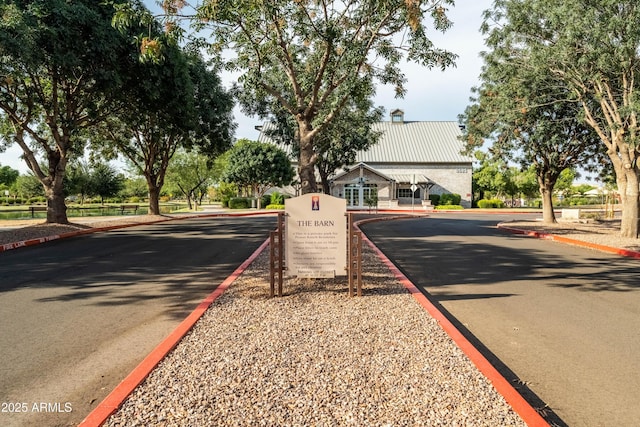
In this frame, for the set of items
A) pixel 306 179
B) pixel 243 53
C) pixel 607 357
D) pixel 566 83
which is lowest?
pixel 607 357

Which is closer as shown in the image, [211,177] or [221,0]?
[221,0]

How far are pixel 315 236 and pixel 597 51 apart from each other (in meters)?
11.6

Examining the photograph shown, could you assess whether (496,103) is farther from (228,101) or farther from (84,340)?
(84,340)

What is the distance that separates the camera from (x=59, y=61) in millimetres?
13523

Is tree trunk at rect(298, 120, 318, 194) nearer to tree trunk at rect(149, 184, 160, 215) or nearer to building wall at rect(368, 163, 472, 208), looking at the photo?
tree trunk at rect(149, 184, 160, 215)

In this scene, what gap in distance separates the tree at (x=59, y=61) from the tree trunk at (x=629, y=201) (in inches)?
686

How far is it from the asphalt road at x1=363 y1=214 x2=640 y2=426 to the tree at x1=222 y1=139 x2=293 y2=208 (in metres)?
32.8

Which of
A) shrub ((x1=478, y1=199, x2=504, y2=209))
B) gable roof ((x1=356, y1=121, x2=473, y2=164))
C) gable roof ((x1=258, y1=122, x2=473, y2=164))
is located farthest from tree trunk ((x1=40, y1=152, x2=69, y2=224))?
shrub ((x1=478, y1=199, x2=504, y2=209))

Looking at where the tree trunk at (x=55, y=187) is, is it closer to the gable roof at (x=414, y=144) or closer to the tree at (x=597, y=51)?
the tree at (x=597, y=51)

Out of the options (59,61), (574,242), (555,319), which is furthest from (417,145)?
(555,319)

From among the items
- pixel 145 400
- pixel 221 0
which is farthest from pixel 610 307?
pixel 221 0

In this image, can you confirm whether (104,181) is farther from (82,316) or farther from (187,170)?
(82,316)

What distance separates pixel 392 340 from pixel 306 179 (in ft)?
15.8

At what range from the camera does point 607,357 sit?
4207mm
